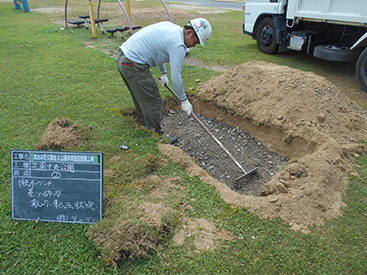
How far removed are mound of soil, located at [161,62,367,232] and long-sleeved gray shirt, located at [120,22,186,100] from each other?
1178 millimetres

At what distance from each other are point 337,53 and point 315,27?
5.27ft

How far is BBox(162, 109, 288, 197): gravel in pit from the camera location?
4199 mm

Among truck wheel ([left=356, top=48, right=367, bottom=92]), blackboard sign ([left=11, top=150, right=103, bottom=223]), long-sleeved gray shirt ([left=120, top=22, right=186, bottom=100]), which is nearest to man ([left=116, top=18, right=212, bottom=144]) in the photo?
long-sleeved gray shirt ([left=120, top=22, right=186, bottom=100])

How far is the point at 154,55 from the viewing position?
13.3 ft

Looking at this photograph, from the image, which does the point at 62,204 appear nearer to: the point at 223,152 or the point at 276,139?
the point at 223,152

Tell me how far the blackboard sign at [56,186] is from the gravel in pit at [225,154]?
6.63 feet

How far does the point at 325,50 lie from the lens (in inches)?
283

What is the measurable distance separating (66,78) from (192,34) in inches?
176

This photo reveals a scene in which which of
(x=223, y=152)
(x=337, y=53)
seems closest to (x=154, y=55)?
(x=223, y=152)

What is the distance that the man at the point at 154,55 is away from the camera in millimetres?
3697

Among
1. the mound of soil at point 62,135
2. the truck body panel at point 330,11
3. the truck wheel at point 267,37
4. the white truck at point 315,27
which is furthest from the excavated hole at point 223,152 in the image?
the truck wheel at point 267,37

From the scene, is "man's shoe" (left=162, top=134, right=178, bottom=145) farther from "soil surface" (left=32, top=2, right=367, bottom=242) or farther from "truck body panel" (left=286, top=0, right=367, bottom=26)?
"truck body panel" (left=286, top=0, right=367, bottom=26)

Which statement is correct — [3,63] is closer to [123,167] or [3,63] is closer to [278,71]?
[123,167]

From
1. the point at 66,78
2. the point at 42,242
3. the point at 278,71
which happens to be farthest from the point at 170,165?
the point at 66,78
